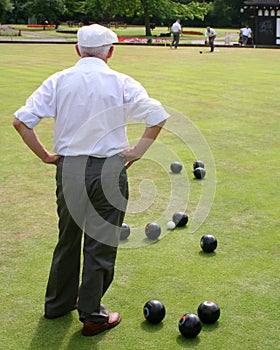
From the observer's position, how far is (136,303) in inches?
221

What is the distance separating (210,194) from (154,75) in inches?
665

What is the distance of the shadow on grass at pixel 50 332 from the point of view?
4.96 meters

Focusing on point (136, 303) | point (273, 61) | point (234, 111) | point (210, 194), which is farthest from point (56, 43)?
point (136, 303)

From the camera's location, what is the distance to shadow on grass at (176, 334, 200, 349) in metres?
4.95

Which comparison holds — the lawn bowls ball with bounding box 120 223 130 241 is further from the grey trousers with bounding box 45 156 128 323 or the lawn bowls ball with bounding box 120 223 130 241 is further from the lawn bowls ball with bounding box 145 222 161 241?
the grey trousers with bounding box 45 156 128 323

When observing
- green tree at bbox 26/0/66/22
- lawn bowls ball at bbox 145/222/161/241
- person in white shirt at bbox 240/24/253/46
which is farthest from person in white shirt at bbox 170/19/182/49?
lawn bowls ball at bbox 145/222/161/241

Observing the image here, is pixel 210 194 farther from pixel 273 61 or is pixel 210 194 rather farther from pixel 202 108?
pixel 273 61

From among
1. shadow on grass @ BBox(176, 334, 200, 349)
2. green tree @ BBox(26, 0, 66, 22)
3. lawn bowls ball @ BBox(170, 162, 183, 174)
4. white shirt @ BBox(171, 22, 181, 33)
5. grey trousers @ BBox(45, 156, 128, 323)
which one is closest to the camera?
grey trousers @ BBox(45, 156, 128, 323)

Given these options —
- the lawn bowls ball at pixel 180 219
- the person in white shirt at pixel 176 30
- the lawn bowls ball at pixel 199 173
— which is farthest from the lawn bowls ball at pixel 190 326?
the person in white shirt at pixel 176 30

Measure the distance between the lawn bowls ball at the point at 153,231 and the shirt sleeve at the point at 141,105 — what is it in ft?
8.25

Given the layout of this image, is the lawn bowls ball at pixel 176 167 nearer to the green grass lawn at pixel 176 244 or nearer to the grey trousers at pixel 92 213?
the green grass lawn at pixel 176 244

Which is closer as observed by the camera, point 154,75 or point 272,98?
point 272,98

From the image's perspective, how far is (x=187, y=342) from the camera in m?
5.00

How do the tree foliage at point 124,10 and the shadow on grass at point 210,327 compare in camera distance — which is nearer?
the shadow on grass at point 210,327
